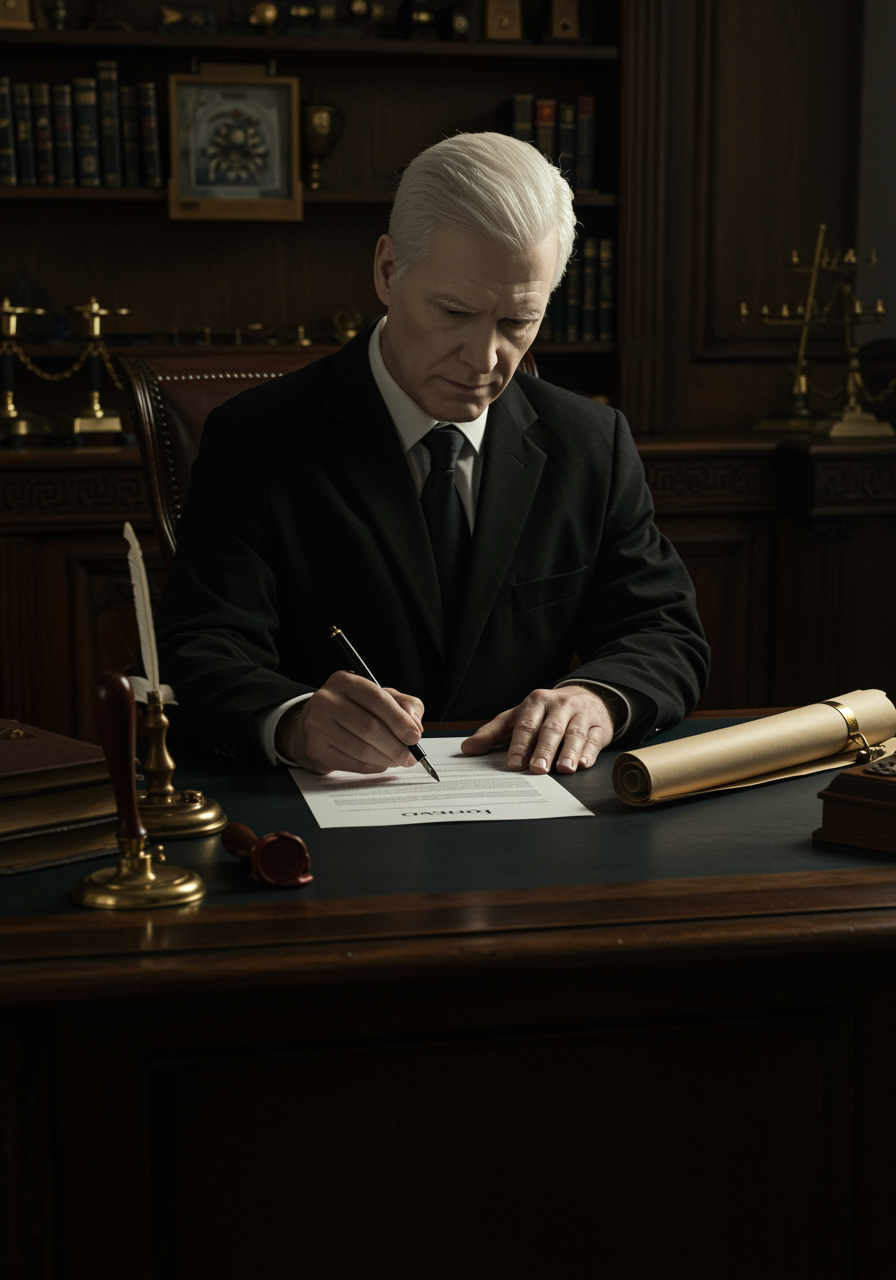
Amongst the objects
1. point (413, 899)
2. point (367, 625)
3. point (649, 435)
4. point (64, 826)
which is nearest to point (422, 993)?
point (413, 899)

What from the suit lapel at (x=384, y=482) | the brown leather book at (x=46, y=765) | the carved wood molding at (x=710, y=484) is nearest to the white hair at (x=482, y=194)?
the suit lapel at (x=384, y=482)

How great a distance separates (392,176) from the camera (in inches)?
158

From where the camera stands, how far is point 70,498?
3.34 meters

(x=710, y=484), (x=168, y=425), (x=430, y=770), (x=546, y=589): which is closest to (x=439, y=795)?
(x=430, y=770)

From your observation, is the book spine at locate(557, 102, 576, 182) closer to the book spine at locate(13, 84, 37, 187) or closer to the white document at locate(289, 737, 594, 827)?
the book spine at locate(13, 84, 37, 187)

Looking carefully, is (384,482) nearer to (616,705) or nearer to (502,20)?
(616,705)

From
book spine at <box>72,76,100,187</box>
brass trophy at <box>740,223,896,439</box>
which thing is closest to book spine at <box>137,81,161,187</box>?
book spine at <box>72,76,100,187</box>

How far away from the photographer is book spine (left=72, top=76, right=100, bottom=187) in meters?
3.62

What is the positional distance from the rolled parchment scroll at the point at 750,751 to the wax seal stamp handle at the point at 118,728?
493 millimetres

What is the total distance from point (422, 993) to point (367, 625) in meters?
0.94

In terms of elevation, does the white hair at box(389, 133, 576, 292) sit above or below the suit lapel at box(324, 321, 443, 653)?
above

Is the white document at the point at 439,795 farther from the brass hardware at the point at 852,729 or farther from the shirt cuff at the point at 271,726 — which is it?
the brass hardware at the point at 852,729

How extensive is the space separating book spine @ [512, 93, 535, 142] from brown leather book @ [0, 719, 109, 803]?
3.09 meters

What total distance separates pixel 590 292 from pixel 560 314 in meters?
0.11
